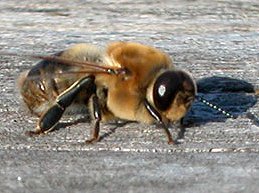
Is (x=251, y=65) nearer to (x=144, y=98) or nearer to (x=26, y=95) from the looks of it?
(x=144, y=98)

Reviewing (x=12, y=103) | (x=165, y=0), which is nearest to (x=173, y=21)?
(x=165, y=0)

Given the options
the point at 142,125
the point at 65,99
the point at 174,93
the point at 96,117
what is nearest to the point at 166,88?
the point at 174,93

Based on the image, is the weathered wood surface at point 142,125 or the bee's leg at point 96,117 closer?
the weathered wood surface at point 142,125

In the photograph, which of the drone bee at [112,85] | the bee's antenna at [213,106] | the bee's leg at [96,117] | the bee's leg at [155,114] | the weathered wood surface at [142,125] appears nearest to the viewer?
the weathered wood surface at [142,125]

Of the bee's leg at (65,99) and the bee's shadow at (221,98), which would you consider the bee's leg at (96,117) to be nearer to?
the bee's leg at (65,99)

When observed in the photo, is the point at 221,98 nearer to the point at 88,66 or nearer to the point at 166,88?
the point at 166,88

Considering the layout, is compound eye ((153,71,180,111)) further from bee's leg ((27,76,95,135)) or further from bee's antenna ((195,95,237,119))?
bee's leg ((27,76,95,135))

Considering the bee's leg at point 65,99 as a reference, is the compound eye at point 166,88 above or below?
above

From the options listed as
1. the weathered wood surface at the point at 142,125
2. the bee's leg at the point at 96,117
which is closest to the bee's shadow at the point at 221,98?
the weathered wood surface at the point at 142,125
